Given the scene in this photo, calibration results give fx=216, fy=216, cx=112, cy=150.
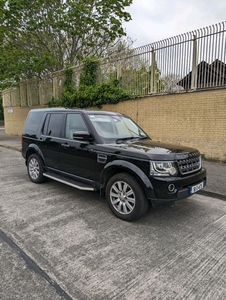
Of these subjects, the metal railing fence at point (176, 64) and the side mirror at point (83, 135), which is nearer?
the side mirror at point (83, 135)

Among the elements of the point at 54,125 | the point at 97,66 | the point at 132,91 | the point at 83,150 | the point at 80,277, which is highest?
the point at 97,66

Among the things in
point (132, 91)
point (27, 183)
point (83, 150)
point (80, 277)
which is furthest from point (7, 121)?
point (80, 277)

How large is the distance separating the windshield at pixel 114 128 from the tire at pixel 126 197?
86cm

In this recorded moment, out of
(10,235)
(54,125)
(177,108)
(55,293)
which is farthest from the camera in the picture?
(177,108)

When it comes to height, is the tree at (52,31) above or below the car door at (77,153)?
above

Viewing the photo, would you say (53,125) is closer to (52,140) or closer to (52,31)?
(52,140)

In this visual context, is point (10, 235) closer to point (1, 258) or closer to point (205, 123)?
point (1, 258)

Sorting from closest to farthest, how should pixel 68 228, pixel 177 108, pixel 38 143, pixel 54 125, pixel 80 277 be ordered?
1. pixel 80 277
2. pixel 68 228
3. pixel 54 125
4. pixel 38 143
5. pixel 177 108

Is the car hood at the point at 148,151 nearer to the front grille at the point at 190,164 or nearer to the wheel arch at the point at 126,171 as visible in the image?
the front grille at the point at 190,164

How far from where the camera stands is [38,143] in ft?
17.6

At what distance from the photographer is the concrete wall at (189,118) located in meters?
7.45

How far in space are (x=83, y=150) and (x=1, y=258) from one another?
2.17 m

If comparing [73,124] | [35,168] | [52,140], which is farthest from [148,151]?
[35,168]

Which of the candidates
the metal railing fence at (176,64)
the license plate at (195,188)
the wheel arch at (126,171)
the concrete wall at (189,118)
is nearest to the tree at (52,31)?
the metal railing fence at (176,64)
